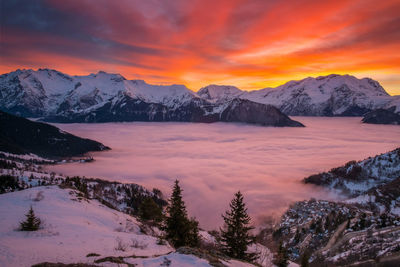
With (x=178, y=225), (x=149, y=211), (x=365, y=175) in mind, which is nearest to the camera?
(x=178, y=225)

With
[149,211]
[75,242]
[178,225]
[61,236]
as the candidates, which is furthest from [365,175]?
[61,236]

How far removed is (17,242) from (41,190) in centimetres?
2467

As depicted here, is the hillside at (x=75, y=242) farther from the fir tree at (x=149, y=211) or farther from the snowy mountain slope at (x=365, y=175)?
the snowy mountain slope at (x=365, y=175)

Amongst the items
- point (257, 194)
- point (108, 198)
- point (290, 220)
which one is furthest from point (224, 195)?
point (108, 198)

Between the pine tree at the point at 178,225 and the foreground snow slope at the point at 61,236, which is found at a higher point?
the foreground snow slope at the point at 61,236

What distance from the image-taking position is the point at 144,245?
61.4 feet

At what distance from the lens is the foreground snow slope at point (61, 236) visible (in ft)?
43.4

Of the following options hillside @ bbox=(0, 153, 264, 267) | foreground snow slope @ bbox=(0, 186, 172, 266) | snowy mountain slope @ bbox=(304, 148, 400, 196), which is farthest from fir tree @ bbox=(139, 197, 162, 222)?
snowy mountain slope @ bbox=(304, 148, 400, 196)

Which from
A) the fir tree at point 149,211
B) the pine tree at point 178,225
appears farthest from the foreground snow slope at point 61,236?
the fir tree at point 149,211

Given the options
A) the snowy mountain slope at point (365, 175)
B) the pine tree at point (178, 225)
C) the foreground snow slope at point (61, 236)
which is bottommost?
the snowy mountain slope at point (365, 175)

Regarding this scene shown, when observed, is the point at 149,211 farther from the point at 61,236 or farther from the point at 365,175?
the point at 365,175

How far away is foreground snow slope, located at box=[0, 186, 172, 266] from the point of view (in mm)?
13242

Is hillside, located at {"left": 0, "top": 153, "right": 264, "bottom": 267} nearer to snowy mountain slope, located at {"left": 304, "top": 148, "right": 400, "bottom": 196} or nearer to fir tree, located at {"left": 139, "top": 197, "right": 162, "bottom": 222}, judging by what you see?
fir tree, located at {"left": 139, "top": 197, "right": 162, "bottom": 222}

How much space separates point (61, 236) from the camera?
17562 millimetres
